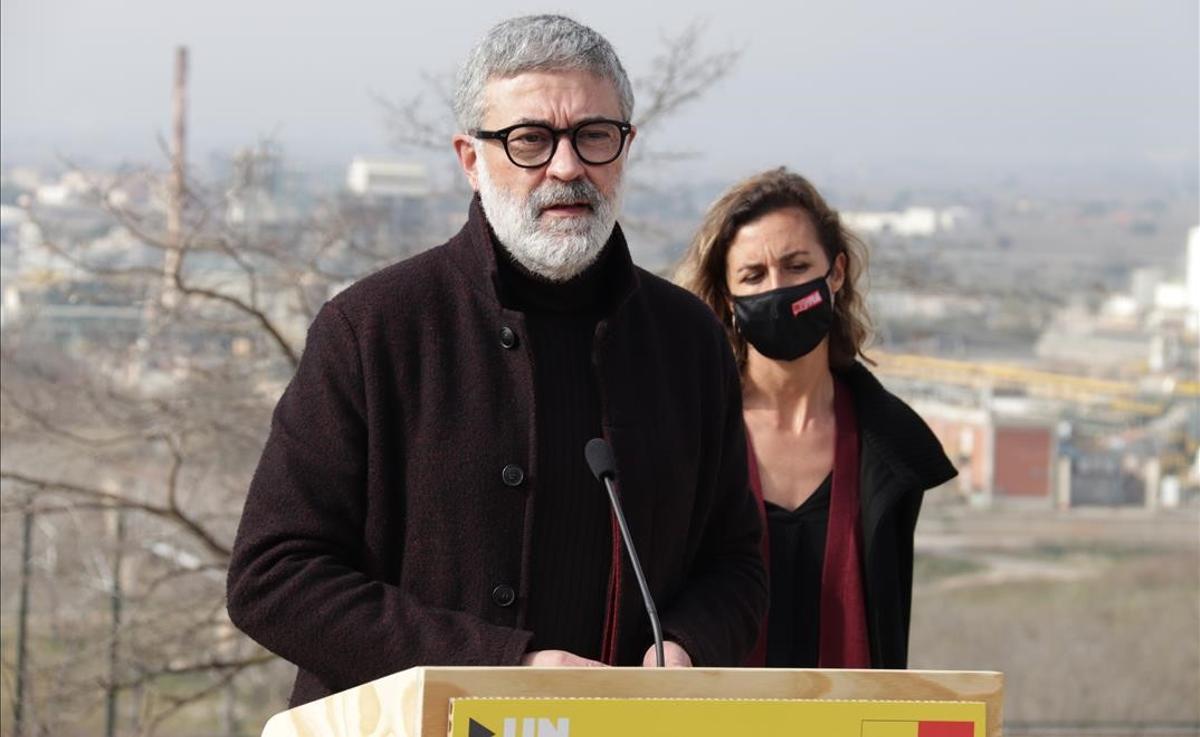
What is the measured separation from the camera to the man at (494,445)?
2418 millimetres

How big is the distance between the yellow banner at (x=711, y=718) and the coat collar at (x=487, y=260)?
836 mm

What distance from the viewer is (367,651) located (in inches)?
93.0

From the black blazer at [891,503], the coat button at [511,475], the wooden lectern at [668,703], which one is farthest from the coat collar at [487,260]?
the black blazer at [891,503]

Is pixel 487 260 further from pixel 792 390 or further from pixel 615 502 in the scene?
pixel 792 390

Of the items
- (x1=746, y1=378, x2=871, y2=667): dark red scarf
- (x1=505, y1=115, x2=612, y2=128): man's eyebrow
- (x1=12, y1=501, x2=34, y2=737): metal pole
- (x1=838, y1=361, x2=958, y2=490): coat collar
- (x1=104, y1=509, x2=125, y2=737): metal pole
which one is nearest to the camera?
(x1=505, y1=115, x2=612, y2=128): man's eyebrow

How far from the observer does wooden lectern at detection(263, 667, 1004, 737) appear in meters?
1.86

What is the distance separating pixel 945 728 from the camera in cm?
197

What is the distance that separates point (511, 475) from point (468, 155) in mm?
473

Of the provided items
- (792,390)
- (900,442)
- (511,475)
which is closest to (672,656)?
(511,475)

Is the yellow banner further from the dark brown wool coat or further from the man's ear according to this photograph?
the man's ear

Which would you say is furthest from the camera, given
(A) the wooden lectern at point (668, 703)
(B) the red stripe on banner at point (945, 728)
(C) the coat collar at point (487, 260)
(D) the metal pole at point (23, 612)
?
(D) the metal pole at point (23, 612)

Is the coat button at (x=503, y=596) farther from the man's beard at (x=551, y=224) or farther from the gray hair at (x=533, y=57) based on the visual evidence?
the gray hair at (x=533, y=57)

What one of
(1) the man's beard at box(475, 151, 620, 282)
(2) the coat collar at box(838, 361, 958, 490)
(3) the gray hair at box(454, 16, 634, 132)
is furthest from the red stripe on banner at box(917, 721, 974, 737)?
(2) the coat collar at box(838, 361, 958, 490)

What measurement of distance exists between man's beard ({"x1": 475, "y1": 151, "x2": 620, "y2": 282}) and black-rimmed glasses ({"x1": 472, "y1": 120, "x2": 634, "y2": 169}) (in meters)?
0.03
